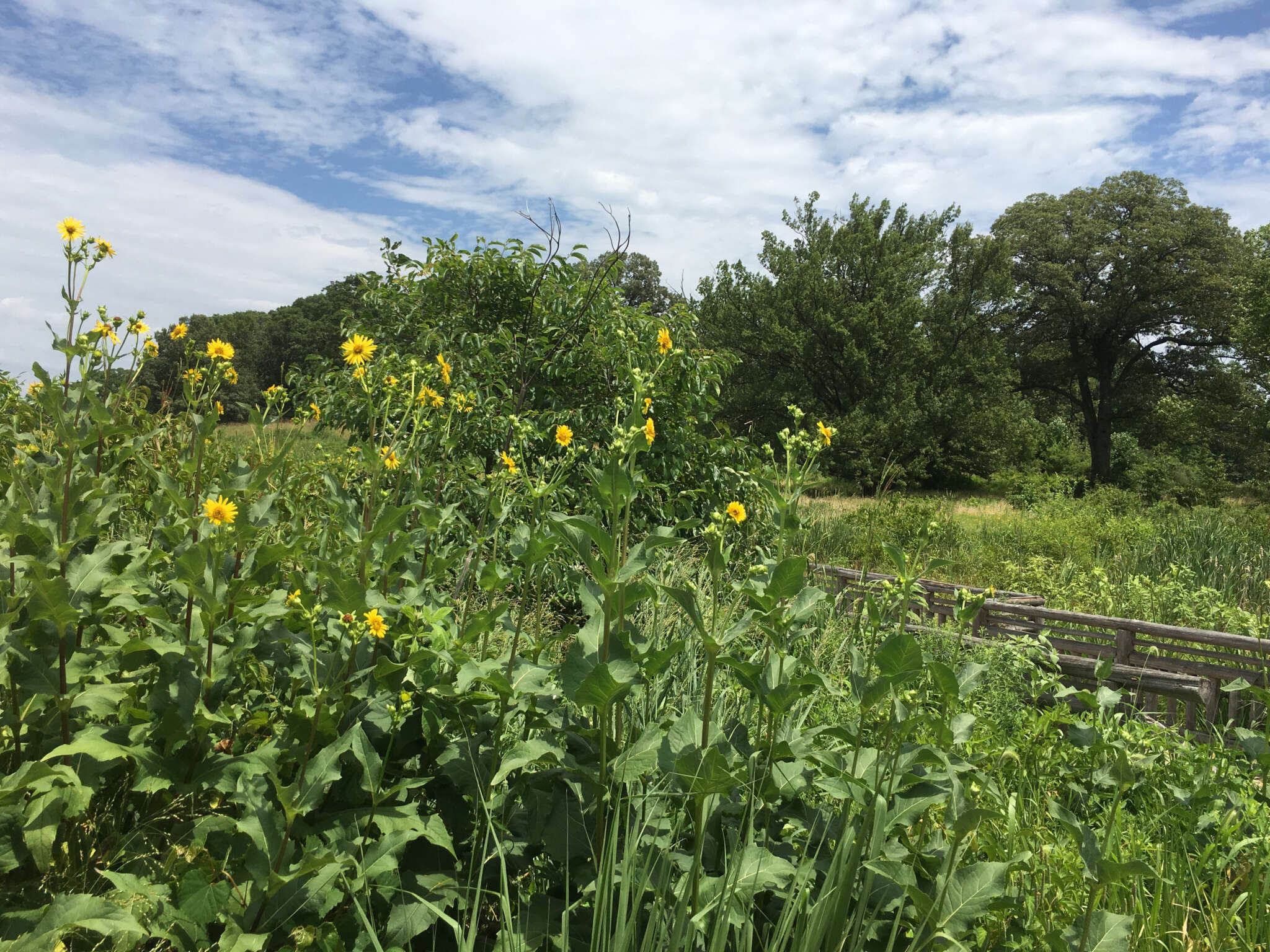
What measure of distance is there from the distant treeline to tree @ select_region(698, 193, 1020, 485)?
0.06 m

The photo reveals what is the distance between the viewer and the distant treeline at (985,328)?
76.1 feet

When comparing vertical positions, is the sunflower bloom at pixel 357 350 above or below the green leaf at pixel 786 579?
above

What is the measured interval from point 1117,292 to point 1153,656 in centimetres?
2550

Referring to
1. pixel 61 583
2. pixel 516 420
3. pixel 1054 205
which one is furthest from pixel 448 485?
pixel 1054 205

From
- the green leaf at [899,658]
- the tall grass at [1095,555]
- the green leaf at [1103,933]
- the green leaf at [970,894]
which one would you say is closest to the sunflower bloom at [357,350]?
the green leaf at [899,658]

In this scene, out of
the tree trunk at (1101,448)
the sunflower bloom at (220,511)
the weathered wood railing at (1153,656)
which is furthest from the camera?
the tree trunk at (1101,448)

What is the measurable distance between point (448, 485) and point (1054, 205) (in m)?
30.6

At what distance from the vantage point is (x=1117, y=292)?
83.4 ft

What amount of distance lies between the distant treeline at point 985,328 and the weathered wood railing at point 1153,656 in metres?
15.9

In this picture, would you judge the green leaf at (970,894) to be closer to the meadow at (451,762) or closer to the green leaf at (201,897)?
the meadow at (451,762)

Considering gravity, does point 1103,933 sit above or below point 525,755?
below

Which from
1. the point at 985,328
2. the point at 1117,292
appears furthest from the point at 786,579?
the point at 1117,292

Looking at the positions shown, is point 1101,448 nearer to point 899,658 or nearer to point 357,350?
point 357,350

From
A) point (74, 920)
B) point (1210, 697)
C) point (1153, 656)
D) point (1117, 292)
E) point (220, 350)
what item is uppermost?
point (1117, 292)
